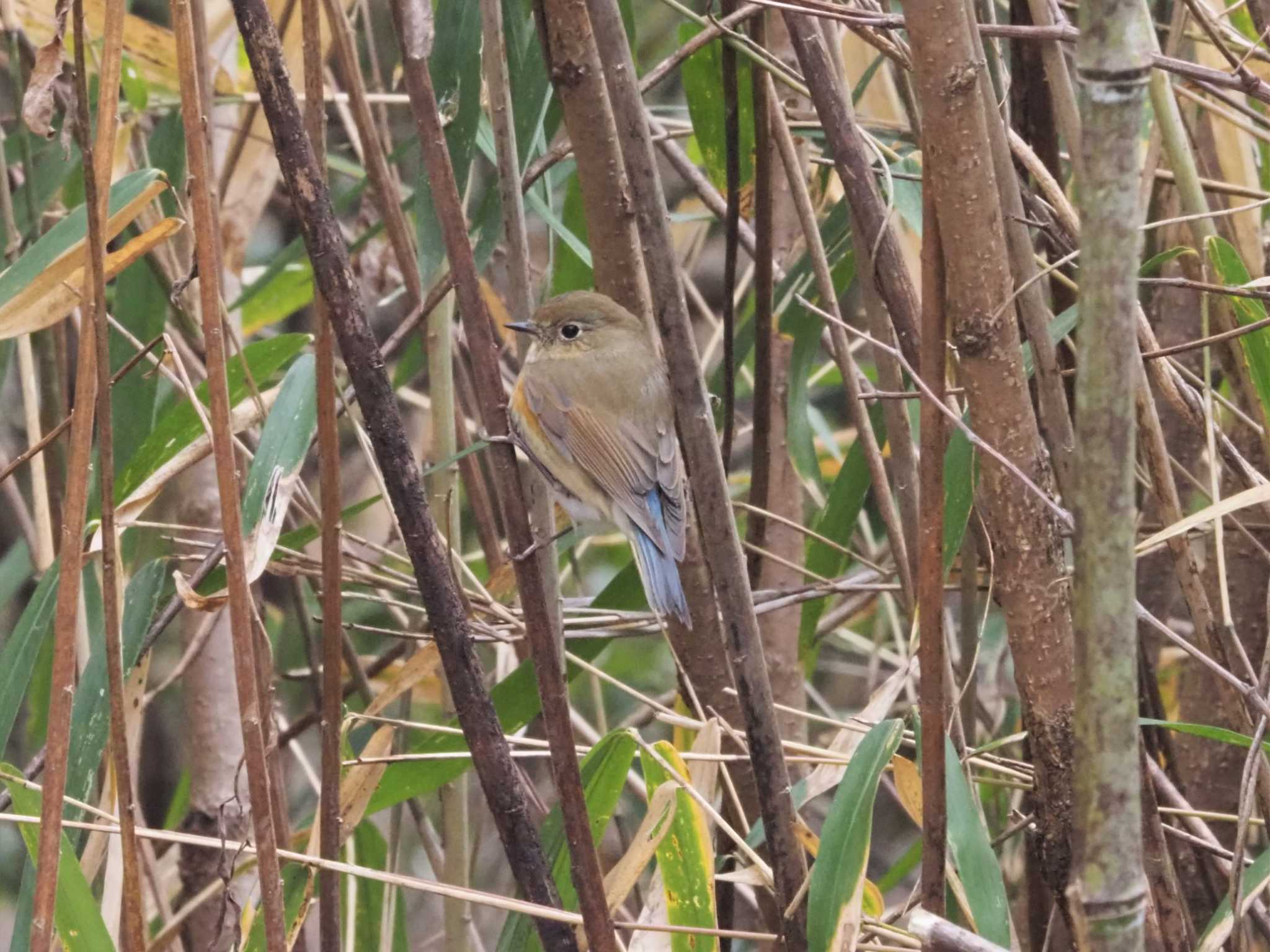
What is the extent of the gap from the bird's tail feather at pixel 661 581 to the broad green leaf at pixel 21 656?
91 cm

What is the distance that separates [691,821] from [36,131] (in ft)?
3.67

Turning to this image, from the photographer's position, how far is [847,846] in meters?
1.52

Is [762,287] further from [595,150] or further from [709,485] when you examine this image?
[709,485]

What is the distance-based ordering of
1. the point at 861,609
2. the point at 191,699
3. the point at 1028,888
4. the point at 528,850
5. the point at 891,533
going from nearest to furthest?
1. the point at 528,850
2. the point at 891,533
3. the point at 1028,888
4. the point at 191,699
5. the point at 861,609

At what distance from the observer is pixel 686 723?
193cm

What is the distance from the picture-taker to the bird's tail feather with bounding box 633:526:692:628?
217 centimetres

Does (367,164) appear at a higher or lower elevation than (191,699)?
higher

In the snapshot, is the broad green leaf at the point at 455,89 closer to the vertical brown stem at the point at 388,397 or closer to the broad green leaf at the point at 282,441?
the broad green leaf at the point at 282,441

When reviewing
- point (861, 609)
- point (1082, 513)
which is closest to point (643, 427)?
point (861, 609)

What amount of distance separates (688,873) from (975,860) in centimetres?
36

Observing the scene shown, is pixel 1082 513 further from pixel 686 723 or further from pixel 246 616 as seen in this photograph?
pixel 686 723

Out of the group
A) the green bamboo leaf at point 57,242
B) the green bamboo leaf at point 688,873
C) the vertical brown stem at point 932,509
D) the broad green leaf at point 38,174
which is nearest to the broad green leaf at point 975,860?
the vertical brown stem at point 932,509

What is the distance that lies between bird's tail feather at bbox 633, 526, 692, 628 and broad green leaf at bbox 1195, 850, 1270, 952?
87cm

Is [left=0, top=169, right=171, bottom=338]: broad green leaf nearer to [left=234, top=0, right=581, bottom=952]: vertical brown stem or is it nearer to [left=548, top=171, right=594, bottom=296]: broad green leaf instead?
[left=234, top=0, right=581, bottom=952]: vertical brown stem
